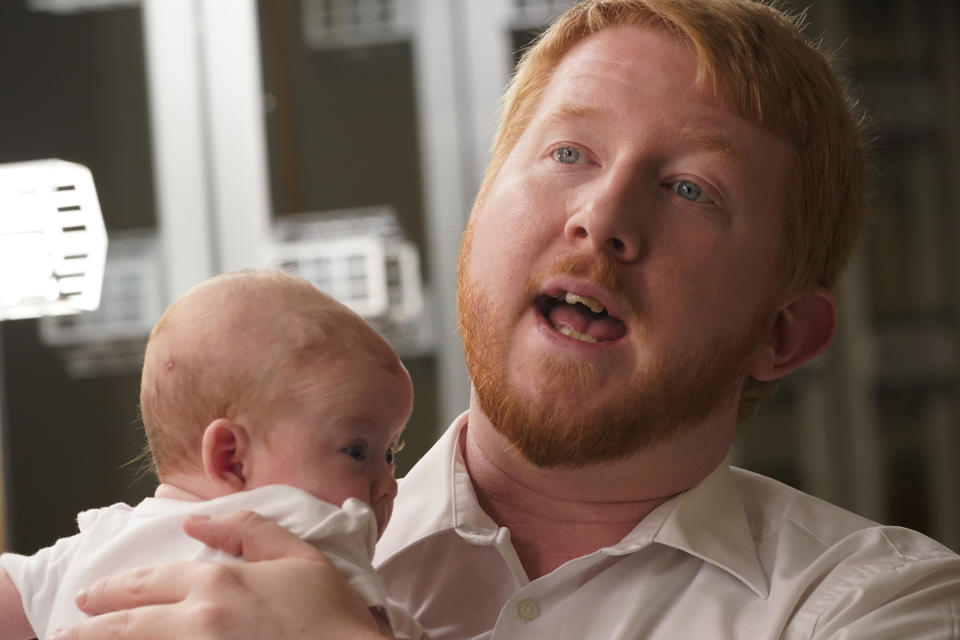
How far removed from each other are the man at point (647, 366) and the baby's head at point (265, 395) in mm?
261

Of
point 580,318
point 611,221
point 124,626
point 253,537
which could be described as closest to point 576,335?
point 580,318

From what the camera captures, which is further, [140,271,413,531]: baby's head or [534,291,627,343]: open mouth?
[534,291,627,343]: open mouth

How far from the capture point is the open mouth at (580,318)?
1.33 metres

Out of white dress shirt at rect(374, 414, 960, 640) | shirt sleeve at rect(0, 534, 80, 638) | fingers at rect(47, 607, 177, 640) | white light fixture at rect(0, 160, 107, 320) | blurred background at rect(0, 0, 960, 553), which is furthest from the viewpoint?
blurred background at rect(0, 0, 960, 553)

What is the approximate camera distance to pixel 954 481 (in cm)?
399

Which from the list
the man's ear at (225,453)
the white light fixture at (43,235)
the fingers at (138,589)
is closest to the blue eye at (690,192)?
the man's ear at (225,453)

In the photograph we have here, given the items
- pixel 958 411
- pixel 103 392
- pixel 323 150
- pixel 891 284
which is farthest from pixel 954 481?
pixel 103 392

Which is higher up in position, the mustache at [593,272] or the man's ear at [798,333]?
the mustache at [593,272]

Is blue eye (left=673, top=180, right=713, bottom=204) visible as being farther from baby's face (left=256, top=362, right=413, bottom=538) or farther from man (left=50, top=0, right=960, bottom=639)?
Answer: baby's face (left=256, top=362, right=413, bottom=538)

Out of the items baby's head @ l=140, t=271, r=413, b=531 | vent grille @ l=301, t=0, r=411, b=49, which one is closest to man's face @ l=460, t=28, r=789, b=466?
baby's head @ l=140, t=271, r=413, b=531

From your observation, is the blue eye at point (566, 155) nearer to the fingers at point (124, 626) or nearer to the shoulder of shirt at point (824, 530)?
the shoulder of shirt at point (824, 530)

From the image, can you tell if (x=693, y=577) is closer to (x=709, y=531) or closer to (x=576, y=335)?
(x=709, y=531)

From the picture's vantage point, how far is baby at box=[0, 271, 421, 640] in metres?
1.09

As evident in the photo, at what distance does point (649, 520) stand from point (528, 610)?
0.60 feet
